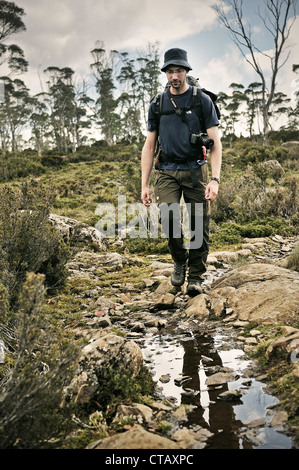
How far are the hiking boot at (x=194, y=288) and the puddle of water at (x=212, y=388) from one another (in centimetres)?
83

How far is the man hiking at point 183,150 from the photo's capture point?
3648 mm

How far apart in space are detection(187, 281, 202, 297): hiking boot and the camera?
5.04ft

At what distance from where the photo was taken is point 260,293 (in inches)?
140

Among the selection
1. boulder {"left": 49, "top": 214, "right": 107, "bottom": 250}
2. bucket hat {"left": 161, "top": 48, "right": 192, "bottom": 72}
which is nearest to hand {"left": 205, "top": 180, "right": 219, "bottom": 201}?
bucket hat {"left": 161, "top": 48, "right": 192, "bottom": 72}

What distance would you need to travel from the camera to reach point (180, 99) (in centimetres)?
374

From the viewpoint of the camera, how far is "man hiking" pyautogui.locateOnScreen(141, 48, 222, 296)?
365cm

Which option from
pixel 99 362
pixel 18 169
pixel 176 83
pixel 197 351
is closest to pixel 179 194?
pixel 176 83

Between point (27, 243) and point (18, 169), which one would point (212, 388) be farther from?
point (18, 169)

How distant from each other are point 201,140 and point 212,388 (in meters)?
2.41

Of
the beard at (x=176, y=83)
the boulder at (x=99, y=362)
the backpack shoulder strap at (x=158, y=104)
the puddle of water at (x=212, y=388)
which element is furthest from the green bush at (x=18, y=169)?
the boulder at (x=99, y=362)

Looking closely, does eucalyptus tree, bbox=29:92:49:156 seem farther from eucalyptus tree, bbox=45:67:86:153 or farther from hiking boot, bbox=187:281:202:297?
hiking boot, bbox=187:281:202:297

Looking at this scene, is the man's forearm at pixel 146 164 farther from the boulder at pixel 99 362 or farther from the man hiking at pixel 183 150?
the boulder at pixel 99 362
